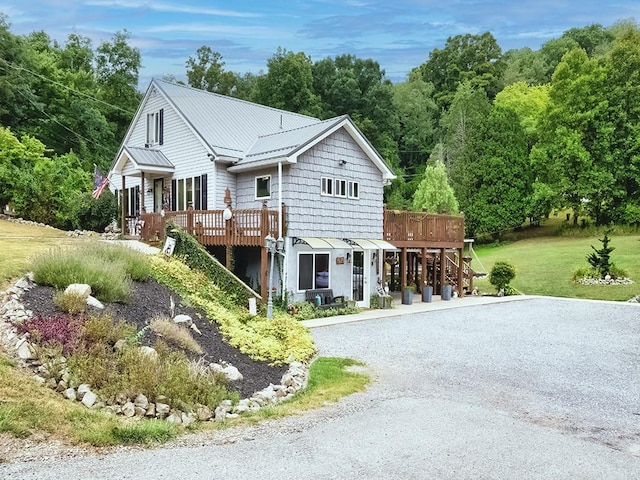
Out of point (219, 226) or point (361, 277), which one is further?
point (361, 277)

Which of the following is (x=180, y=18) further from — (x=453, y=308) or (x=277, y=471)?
(x=277, y=471)

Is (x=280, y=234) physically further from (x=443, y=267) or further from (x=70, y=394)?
(x=70, y=394)

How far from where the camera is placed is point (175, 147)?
822 inches

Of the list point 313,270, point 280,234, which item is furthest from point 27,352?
point 313,270

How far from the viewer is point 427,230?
881 inches

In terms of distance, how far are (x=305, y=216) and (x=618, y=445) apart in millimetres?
→ 12602

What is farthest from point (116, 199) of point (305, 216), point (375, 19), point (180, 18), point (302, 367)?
point (375, 19)

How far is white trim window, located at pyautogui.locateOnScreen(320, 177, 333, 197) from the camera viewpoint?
18375 mm

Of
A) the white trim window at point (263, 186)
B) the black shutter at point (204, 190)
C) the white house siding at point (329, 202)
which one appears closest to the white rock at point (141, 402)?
the white house siding at point (329, 202)

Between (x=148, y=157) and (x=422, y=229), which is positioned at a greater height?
(x=148, y=157)

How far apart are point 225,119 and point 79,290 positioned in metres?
14.1

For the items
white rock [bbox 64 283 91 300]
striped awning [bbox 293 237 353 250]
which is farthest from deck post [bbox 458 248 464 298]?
white rock [bbox 64 283 91 300]

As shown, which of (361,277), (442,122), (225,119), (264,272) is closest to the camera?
(264,272)

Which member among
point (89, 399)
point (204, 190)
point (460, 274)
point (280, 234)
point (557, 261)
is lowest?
point (89, 399)
